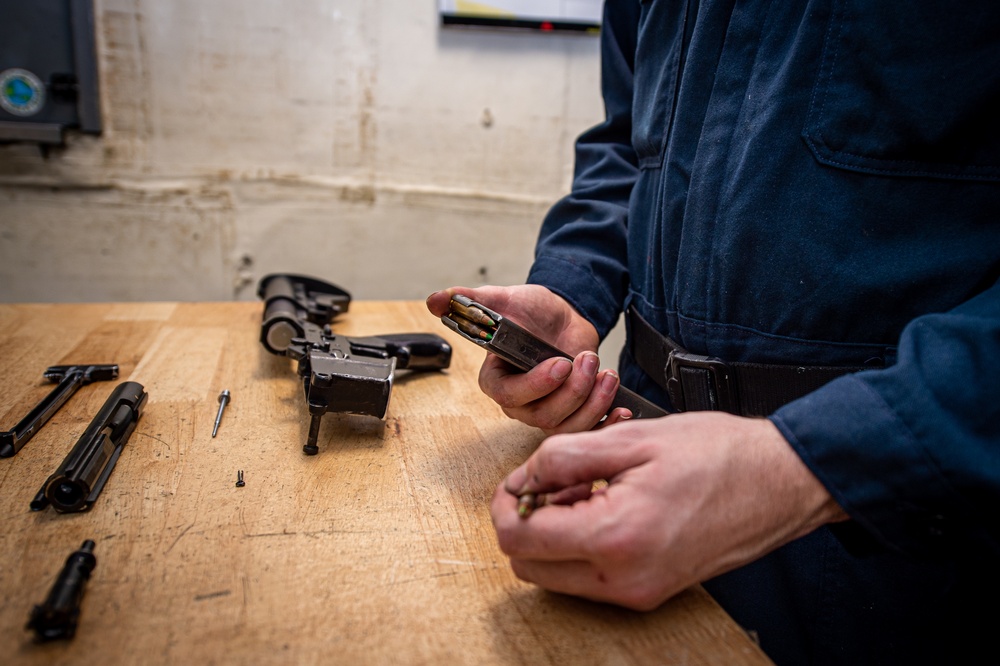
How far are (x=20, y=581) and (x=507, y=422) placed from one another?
24.0 inches

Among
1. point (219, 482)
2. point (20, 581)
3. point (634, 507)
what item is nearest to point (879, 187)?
point (634, 507)

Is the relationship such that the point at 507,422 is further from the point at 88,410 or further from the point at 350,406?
the point at 88,410

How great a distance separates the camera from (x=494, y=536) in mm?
655

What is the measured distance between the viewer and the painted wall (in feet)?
7.05

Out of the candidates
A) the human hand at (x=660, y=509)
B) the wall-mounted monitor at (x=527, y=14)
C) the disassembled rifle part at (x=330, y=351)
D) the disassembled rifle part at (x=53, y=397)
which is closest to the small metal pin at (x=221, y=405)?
the disassembled rifle part at (x=330, y=351)

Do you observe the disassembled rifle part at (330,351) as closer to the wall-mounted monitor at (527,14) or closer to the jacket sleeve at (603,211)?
the jacket sleeve at (603,211)

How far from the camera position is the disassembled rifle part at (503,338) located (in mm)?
→ 824

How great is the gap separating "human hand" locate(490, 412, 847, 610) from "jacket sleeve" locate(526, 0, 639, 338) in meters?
0.51

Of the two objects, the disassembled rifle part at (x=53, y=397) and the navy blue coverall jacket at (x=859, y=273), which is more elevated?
the navy blue coverall jacket at (x=859, y=273)

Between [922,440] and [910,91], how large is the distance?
378 millimetres

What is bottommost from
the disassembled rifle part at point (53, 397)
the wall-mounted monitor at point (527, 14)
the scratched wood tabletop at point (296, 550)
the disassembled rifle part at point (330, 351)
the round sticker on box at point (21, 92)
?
the scratched wood tabletop at point (296, 550)

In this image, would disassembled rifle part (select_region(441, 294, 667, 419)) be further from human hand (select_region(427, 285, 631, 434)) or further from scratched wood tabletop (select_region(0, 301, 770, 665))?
scratched wood tabletop (select_region(0, 301, 770, 665))

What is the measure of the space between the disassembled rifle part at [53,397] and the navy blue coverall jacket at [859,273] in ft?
2.92

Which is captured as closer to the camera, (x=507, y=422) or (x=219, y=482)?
(x=219, y=482)
